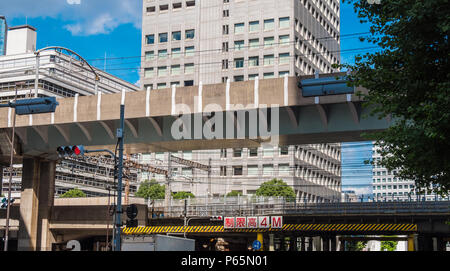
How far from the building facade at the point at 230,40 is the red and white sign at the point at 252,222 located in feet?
165

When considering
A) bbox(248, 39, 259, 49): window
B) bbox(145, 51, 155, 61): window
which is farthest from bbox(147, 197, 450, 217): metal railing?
bbox(145, 51, 155, 61): window

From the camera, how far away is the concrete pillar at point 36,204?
4944 cm

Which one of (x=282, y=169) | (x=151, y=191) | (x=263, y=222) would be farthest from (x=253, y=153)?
(x=263, y=222)

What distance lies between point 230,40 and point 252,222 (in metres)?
60.6

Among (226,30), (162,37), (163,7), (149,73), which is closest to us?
(226,30)

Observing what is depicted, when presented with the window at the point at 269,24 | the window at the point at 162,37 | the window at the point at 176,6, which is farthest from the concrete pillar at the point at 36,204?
the window at the point at 176,6

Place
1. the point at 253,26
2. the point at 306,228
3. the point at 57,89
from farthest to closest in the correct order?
the point at 57,89 < the point at 253,26 < the point at 306,228

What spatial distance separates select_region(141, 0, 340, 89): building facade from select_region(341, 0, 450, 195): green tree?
81.1 metres

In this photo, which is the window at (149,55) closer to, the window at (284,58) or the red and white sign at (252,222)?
the window at (284,58)

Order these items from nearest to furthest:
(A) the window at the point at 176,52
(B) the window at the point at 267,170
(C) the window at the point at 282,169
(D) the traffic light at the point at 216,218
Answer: (D) the traffic light at the point at 216,218
(C) the window at the point at 282,169
(B) the window at the point at 267,170
(A) the window at the point at 176,52

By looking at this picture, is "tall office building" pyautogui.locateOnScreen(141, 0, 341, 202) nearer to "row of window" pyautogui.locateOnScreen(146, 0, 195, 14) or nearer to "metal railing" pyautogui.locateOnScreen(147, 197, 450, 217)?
"row of window" pyautogui.locateOnScreen(146, 0, 195, 14)

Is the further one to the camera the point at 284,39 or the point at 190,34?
the point at 190,34

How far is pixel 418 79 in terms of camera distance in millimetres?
16766

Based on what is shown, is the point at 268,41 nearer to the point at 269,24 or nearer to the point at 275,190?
the point at 269,24
